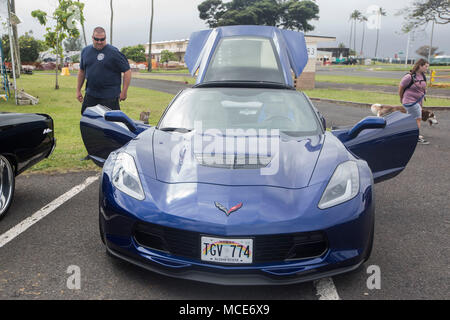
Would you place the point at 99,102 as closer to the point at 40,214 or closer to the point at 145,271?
the point at 40,214

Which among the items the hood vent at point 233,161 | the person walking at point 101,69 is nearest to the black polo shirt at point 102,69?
the person walking at point 101,69

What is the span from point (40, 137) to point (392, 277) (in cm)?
351

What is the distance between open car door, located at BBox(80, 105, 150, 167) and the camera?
4027mm

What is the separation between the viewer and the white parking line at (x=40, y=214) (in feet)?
11.1

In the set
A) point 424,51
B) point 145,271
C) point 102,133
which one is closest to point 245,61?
point 102,133

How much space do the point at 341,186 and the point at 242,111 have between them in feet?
4.61

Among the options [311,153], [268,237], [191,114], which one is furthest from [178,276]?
[191,114]

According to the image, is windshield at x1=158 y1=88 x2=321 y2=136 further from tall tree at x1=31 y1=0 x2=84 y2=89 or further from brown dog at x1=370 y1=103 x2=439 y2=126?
tall tree at x1=31 y1=0 x2=84 y2=89

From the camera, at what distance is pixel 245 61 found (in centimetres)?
735

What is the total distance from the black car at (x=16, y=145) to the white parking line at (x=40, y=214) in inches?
10.7

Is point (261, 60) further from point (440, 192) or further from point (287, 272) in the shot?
point (287, 272)

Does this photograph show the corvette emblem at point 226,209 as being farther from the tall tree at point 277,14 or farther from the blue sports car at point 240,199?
the tall tree at point 277,14

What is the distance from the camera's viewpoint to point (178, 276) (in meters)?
2.43

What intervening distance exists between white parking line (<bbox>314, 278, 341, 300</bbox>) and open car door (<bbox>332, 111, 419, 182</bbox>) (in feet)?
Answer: 4.73
